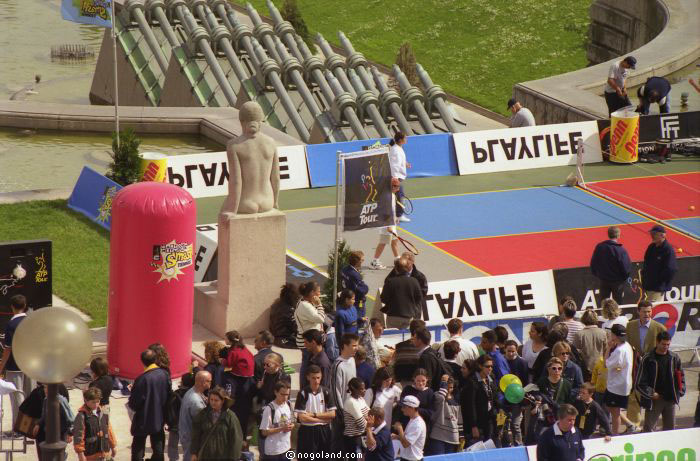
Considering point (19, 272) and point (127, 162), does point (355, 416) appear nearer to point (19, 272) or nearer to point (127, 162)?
point (19, 272)

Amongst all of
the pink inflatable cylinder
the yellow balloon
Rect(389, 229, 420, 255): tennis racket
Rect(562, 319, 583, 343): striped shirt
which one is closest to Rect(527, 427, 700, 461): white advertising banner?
the yellow balloon

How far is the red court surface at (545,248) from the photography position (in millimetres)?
25172

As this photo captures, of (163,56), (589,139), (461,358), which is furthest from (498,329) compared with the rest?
(163,56)

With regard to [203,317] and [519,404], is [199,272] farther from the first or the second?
[519,404]

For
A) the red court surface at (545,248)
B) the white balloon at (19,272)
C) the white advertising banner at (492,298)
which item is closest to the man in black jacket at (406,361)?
the white advertising banner at (492,298)

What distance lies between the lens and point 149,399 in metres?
15.3

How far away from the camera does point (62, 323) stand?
11.7 m

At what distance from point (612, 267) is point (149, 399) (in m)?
8.28

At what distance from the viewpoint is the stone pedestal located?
20.2 meters

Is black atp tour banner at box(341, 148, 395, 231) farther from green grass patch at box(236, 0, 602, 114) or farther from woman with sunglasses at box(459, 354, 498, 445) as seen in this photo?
green grass patch at box(236, 0, 602, 114)

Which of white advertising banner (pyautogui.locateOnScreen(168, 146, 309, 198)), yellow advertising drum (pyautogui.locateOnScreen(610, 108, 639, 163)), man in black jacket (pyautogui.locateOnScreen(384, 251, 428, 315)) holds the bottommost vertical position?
man in black jacket (pyautogui.locateOnScreen(384, 251, 428, 315))

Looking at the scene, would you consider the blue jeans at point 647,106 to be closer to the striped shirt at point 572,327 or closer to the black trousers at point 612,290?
the black trousers at point 612,290

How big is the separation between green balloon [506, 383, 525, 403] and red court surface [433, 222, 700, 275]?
8.58m

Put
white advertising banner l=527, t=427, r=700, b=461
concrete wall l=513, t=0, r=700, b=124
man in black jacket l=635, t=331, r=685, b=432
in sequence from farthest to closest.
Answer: concrete wall l=513, t=0, r=700, b=124, man in black jacket l=635, t=331, r=685, b=432, white advertising banner l=527, t=427, r=700, b=461
